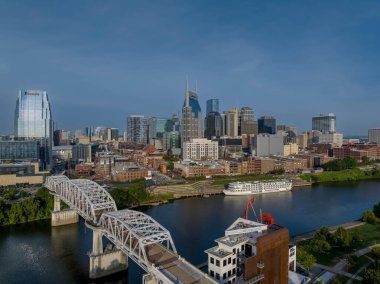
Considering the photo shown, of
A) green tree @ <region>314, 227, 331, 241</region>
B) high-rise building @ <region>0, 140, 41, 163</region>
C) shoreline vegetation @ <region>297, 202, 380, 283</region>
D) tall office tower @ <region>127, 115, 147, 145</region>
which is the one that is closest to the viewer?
shoreline vegetation @ <region>297, 202, 380, 283</region>

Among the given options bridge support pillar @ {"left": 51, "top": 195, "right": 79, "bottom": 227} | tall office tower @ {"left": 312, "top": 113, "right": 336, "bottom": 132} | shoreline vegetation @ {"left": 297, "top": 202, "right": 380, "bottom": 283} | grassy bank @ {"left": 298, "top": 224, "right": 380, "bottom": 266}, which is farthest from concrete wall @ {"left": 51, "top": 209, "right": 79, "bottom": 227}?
tall office tower @ {"left": 312, "top": 113, "right": 336, "bottom": 132}

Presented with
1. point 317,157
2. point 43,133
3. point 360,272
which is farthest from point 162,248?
point 317,157

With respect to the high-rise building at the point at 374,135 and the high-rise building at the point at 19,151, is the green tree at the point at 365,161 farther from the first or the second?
the high-rise building at the point at 19,151

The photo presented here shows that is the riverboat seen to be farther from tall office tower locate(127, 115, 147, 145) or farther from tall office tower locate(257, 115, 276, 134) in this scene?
tall office tower locate(127, 115, 147, 145)

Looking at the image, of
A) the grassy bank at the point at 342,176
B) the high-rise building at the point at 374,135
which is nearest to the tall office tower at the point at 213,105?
the high-rise building at the point at 374,135

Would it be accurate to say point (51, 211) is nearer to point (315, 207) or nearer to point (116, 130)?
point (315, 207)

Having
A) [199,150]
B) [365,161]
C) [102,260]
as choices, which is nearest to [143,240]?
[102,260]
